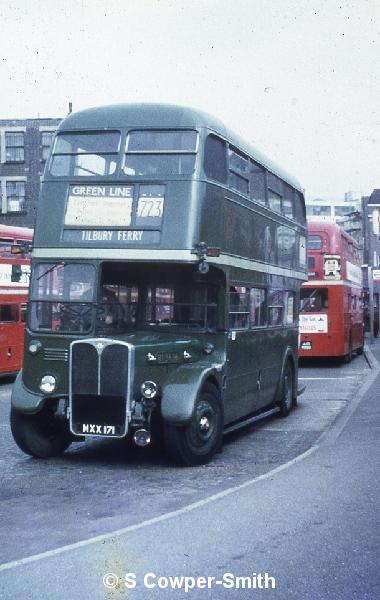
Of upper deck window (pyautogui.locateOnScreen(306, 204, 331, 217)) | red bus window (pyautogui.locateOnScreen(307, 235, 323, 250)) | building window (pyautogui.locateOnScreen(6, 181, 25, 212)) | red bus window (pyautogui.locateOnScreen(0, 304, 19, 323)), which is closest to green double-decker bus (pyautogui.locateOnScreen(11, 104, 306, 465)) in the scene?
red bus window (pyautogui.locateOnScreen(0, 304, 19, 323))

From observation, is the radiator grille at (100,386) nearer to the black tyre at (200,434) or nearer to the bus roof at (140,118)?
the black tyre at (200,434)

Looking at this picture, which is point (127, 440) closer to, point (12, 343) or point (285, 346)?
point (285, 346)

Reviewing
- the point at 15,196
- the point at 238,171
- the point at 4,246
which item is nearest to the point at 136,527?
the point at 238,171

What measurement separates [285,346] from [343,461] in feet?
18.9

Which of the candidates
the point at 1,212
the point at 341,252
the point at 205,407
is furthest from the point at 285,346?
the point at 1,212

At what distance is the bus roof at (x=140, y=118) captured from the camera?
37.1ft

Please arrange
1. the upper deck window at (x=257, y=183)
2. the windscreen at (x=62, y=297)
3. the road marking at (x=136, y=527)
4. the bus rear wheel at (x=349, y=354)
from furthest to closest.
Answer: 1. the bus rear wheel at (x=349, y=354)
2. the upper deck window at (x=257, y=183)
3. the windscreen at (x=62, y=297)
4. the road marking at (x=136, y=527)

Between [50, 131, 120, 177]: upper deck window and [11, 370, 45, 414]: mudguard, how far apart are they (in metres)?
2.64

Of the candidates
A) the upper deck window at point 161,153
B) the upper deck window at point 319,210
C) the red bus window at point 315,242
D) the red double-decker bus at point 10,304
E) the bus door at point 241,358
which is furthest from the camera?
the upper deck window at point 319,210

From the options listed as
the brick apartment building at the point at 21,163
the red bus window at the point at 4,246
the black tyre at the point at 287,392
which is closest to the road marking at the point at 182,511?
the black tyre at the point at 287,392

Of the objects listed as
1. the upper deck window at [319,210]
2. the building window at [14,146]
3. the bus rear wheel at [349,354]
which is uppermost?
the upper deck window at [319,210]

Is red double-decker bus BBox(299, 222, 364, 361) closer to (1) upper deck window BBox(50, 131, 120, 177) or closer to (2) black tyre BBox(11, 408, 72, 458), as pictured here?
(1) upper deck window BBox(50, 131, 120, 177)

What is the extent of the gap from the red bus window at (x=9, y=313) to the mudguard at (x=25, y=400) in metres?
12.2

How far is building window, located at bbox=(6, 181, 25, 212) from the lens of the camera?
171ft
